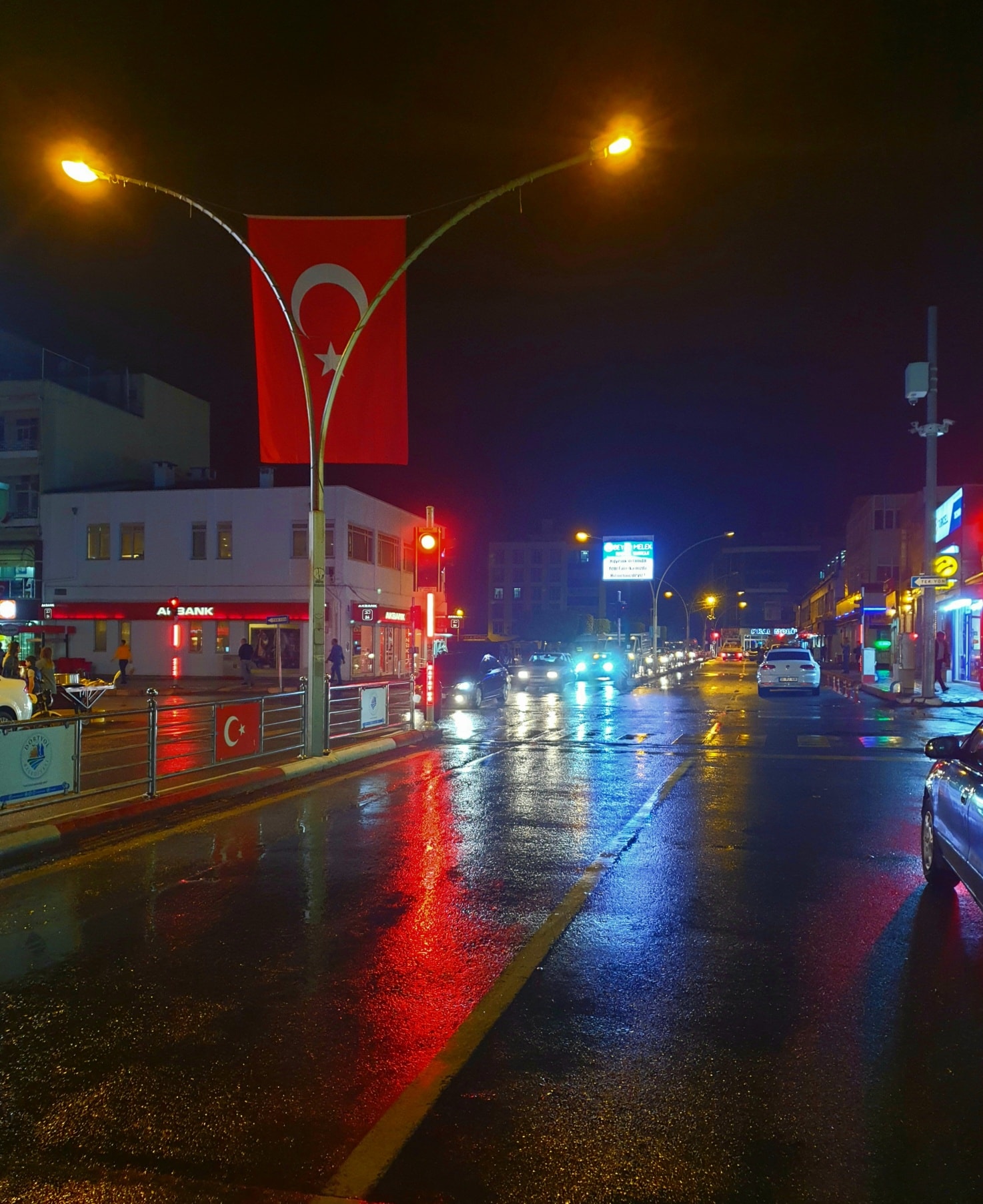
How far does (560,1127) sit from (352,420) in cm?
1170

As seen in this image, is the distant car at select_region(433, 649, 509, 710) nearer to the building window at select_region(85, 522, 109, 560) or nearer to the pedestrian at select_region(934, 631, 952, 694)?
the pedestrian at select_region(934, 631, 952, 694)

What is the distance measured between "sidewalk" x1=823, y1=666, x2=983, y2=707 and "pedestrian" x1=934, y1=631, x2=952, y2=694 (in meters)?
0.50

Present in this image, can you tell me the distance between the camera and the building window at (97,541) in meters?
47.4

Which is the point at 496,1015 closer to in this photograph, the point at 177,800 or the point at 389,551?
the point at 177,800

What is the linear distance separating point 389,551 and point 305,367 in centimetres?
3813

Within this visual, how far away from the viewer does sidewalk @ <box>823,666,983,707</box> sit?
94.6 ft

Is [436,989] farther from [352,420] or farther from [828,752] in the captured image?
[828,752]

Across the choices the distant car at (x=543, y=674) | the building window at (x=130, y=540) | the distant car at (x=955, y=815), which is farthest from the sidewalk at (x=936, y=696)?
the building window at (x=130, y=540)

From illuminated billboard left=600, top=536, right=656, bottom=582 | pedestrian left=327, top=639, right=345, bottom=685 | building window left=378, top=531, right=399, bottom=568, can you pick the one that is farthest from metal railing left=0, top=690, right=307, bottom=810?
illuminated billboard left=600, top=536, right=656, bottom=582

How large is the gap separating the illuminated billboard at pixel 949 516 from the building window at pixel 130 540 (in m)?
35.2

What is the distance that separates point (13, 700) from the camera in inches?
636

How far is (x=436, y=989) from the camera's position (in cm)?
533

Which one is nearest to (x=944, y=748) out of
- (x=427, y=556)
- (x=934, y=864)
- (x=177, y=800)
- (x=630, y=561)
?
(x=934, y=864)

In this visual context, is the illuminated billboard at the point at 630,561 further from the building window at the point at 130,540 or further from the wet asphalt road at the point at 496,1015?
the wet asphalt road at the point at 496,1015
